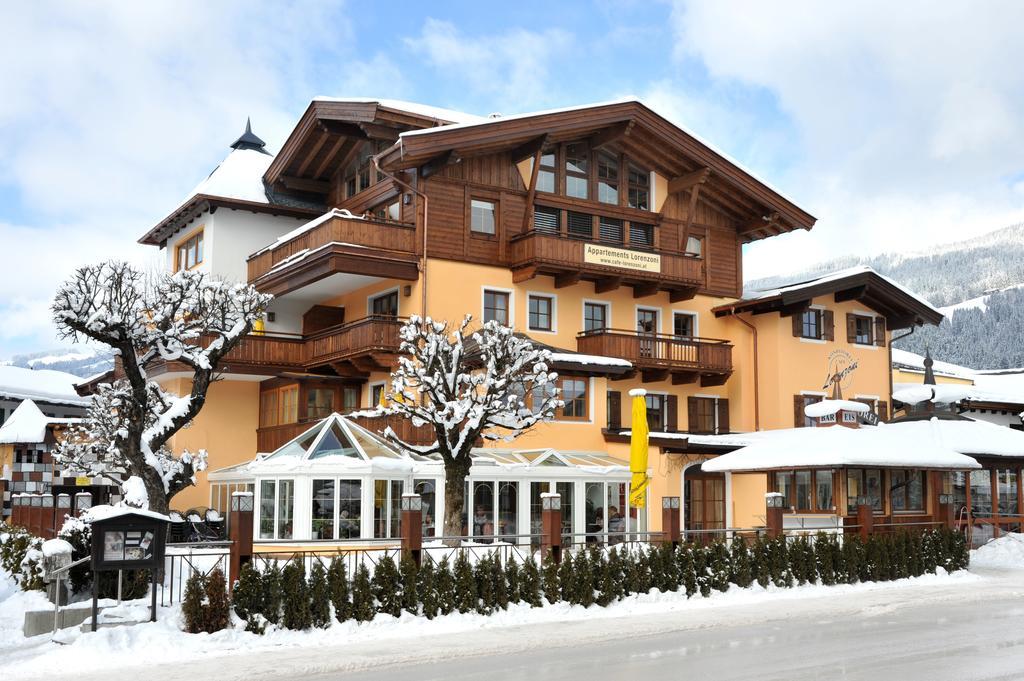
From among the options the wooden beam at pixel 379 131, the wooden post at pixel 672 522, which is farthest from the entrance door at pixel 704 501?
the wooden beam at pixel 379 131

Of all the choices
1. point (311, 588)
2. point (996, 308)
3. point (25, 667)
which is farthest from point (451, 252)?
point (996, 308)

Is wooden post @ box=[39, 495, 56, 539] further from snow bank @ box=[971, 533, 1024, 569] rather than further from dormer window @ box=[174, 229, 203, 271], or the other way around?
snow bank @ box=[971, 533, 1024, 569]

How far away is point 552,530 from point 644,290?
16530 millimetres

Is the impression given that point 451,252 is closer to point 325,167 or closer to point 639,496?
point 325,167

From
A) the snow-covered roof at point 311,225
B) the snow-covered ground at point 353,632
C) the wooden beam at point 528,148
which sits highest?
the wooden beam at point 528,148

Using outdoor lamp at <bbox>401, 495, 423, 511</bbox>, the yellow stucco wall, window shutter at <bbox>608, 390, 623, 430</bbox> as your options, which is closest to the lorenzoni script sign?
window shutter at <bbox>608, 390, 623, 430</bbox>

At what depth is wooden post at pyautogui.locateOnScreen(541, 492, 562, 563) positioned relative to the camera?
18.5 metres

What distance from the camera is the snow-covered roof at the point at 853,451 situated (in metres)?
23.2

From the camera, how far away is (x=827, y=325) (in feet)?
117

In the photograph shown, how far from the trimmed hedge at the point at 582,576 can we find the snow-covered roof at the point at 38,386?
3602 centimetres

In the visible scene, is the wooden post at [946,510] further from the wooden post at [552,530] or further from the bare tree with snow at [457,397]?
the wooden post at [552,530]

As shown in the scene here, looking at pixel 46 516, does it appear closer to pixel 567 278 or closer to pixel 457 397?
pixel 457 397

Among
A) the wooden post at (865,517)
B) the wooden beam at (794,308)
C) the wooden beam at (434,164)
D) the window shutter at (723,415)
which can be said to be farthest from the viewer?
the window shutter at (723,415)

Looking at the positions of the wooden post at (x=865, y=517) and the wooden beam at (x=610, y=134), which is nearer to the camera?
the wooden post at (x=865, y=517)
